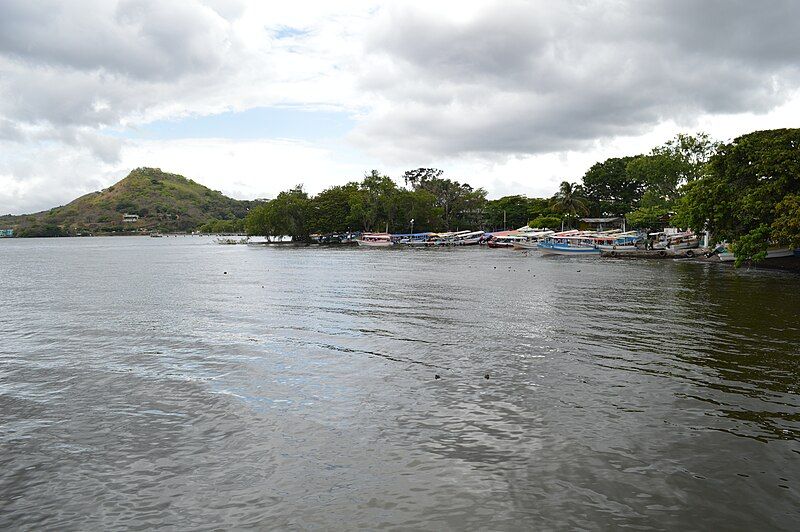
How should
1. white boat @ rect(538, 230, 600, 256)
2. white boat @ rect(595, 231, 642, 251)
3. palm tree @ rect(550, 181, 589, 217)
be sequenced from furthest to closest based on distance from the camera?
palm tree @ rect(550, 181, 589, 217)
white boat @ rect(595, 231, 642, 251)
white boat @ rect(538, 230, 600, 256)

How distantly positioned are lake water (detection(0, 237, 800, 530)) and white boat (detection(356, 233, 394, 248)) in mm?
96154

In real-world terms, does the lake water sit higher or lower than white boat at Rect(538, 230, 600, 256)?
lower

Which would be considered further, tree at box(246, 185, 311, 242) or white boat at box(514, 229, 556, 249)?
tree at box(246, 185, 311, 242)

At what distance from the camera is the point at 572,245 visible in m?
84.2

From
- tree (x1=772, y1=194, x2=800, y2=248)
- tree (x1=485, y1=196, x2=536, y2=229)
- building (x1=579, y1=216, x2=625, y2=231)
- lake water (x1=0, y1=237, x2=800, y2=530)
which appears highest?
tree (x1=485, y1=196, x2=536, y2=229)

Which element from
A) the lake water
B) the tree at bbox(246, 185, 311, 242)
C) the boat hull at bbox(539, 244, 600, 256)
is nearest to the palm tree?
the boat hull at bbox(539, 244, 600, 256)

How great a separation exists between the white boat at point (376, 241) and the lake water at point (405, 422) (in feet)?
315

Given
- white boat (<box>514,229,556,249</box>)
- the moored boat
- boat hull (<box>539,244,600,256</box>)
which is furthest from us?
white boat (<box>514,229,556,249</box>)

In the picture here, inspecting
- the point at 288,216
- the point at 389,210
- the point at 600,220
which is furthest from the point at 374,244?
the point at 600,220

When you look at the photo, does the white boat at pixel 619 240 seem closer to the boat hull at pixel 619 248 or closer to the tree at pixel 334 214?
the boat hull at pixel 619 248

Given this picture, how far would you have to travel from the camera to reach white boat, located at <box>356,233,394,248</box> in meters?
121

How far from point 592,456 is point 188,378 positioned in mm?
10858

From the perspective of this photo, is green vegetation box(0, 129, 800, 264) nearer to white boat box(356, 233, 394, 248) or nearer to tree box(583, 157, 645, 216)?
tree box(583, 157, 645, 216)

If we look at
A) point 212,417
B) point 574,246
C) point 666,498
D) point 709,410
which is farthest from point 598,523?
point 574,246
